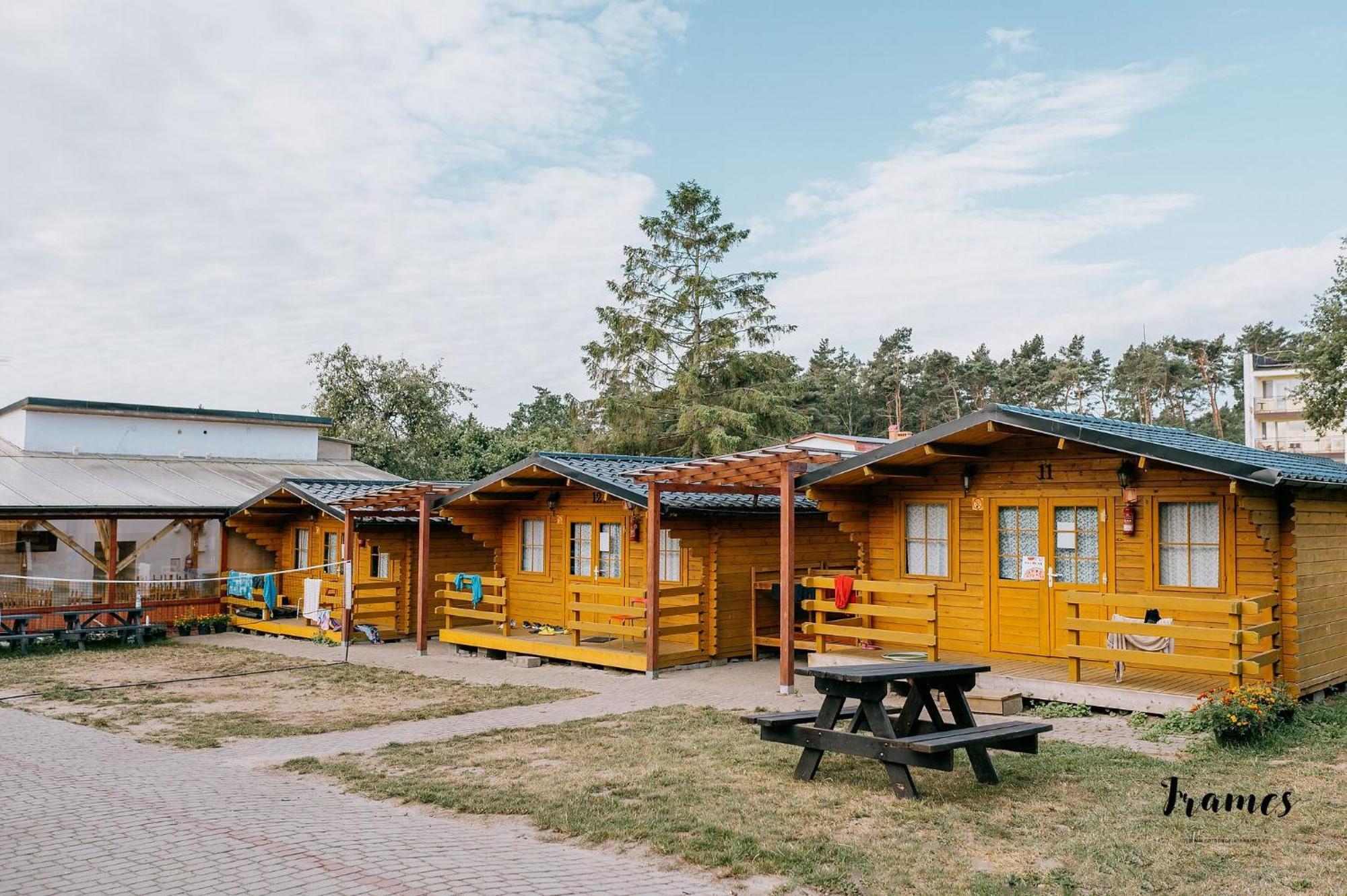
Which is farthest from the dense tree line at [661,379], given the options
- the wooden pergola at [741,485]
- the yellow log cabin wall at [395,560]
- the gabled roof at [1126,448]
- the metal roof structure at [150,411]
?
the gabled roof at [1126,448]

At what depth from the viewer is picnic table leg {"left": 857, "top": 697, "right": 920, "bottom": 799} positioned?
6652mm

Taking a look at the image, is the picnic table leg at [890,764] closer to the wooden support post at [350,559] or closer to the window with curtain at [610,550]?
the window with curtain at [610,550]

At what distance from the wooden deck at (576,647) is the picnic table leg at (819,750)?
6.43m

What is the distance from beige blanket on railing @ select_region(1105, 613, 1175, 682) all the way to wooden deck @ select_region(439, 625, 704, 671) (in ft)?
18.3

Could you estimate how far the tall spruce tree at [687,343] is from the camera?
34.3 meters

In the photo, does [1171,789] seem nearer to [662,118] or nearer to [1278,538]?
[1278,538]

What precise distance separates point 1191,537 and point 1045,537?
4.97ft

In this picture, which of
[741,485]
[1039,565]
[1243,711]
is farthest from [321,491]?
[1243,711]

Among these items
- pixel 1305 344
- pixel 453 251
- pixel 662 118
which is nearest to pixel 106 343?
pixel 453 251

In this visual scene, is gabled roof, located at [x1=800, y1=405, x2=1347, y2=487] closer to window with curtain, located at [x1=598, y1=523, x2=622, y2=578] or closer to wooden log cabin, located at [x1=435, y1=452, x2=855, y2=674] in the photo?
wooden log cabin, located at [x1=435, y1=452, x2=855, y2=674]

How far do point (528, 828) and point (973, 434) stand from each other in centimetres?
688

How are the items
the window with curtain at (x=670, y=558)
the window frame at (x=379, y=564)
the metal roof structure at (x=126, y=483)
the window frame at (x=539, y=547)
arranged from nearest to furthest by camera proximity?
the window with curtain at (x=670, y=558) → the window frame at (x=539, y=547) → the metal roof structure at (x=126, y=483) → the window frame at (x=379, y=564)

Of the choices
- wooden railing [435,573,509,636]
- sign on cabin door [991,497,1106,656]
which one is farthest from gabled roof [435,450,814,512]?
sign on cabin door [991,497,1106,656]

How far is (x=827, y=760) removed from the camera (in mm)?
7910
